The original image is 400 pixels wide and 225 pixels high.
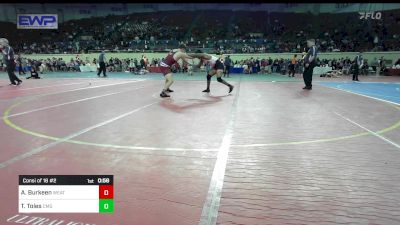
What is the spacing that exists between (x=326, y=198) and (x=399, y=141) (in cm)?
286

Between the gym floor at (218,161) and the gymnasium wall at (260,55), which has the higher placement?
the gymnasium wall at (260,55)

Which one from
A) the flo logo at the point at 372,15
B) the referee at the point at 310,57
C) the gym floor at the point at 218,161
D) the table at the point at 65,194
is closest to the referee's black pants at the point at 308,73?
the referee at the point at 310,57

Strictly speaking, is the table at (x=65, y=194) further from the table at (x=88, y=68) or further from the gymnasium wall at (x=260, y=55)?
the table at (x=88, y=68)

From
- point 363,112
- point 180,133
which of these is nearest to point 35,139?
point 180,133

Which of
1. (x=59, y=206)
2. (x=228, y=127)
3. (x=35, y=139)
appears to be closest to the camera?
(x=59, y=206)

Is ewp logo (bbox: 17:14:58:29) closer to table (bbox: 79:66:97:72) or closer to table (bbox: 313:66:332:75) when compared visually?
table (bbox: 79:66:97:72)

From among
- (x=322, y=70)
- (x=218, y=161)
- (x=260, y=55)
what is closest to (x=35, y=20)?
(x=260, y=55)

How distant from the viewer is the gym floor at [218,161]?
2666 mm

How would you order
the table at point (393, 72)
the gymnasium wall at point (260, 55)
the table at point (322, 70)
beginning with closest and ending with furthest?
1. the table at point (393, 72)
2. the table at point (322, 70)
3. the gymnasium wall at point (260, 55)

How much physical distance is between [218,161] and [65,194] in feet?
6.63

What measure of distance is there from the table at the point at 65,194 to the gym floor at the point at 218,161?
0.14 meters

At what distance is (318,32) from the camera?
115 feet

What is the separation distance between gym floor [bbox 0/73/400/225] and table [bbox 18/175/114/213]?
145mm

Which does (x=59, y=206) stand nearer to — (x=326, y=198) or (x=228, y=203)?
(x=228, y=203)
